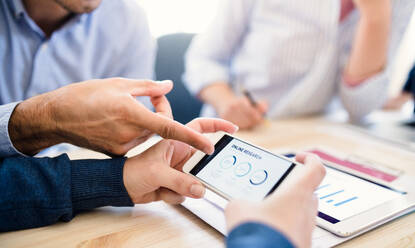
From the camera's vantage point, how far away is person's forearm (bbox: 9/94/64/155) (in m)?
0.53

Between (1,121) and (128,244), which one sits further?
(1,121)

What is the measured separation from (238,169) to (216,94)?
683mm

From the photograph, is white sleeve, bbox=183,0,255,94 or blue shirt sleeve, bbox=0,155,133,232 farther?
white sleeve, bbox=183,0,255,94

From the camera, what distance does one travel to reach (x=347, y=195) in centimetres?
53

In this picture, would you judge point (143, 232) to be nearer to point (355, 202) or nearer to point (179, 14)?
point (355, 202)

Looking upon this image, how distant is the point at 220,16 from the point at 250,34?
0.13 metres

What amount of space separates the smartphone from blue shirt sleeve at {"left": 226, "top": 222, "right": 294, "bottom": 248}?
9 cm

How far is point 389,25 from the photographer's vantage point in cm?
105

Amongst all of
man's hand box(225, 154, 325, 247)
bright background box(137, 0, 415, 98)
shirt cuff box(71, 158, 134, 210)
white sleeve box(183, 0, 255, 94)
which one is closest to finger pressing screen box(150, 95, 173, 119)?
shirt cuff box(71, 158, 134, 210)

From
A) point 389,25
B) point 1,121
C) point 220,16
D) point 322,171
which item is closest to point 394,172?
A: point 322,171

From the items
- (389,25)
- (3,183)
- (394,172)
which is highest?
(389,25)

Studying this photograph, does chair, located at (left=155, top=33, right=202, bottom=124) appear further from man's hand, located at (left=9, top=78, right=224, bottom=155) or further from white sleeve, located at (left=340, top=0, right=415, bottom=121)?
man's hand, located at (left=9, top=78, right=224, bottom=155)

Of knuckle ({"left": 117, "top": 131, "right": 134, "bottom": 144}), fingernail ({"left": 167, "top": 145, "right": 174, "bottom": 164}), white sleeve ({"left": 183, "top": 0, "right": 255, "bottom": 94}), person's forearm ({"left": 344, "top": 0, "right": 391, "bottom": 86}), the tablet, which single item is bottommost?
knuckle ({"left": 117, "top": 131, "right": 134, "bottom": 144})

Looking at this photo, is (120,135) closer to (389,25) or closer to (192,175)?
(192,175)
